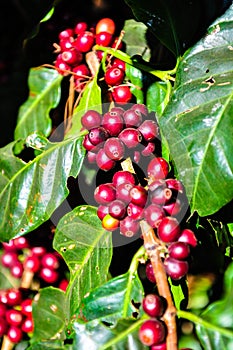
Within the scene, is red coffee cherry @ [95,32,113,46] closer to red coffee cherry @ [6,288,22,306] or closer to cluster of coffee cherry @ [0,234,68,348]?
cluster of coffee cherry @ [0,234,68,348]

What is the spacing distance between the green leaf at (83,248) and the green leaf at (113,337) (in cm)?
19

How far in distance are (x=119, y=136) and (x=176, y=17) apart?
0.31 meters

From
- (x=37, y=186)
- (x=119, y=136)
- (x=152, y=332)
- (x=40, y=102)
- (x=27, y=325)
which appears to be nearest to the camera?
(x=152, y=332)

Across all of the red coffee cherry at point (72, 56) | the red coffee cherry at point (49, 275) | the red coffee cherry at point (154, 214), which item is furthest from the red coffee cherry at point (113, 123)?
the red coffee cherry at point (49, 275)

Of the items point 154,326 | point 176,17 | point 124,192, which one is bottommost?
point 154,326

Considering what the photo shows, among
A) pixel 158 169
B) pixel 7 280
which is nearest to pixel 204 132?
pixel 158 169

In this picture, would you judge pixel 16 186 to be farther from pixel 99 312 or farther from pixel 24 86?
pixel 24 86

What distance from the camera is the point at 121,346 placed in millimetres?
1061

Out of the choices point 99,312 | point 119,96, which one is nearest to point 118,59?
point 119,96

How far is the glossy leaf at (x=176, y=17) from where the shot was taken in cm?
132

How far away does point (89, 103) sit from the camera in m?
1.46

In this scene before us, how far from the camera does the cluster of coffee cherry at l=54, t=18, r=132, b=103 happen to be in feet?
5.19

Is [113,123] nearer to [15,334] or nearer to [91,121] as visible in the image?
[91,121]

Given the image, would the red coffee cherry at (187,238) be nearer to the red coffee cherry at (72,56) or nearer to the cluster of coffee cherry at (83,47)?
the cluster of coffee cherry at (83,47)
